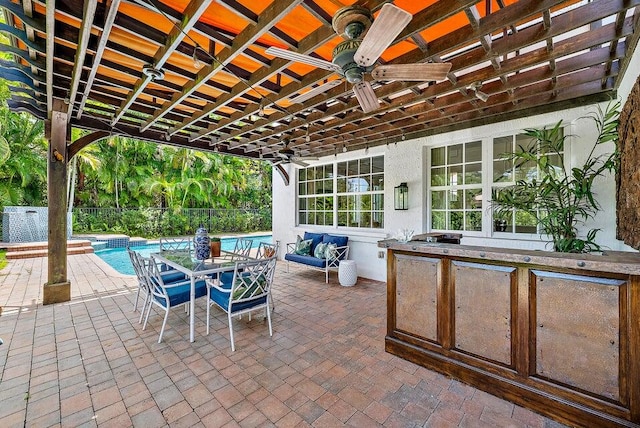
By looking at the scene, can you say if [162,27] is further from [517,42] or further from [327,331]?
[327,331]

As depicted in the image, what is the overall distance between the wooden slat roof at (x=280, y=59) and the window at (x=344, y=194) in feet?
5.52

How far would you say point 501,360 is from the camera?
2.15 meters

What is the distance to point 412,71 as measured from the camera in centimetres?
200

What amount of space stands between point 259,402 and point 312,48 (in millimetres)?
2785

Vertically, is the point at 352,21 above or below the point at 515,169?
above

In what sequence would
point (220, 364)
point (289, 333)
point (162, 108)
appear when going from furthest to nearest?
point (162, 108)
point (289, 333)
point (220, 364)

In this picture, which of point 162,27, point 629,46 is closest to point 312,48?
point 162,27

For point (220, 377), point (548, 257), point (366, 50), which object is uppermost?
point (366, 50)

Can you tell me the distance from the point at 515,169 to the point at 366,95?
10.0 ft

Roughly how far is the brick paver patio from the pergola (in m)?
1.79

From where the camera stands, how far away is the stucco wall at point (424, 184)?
10.8 ft

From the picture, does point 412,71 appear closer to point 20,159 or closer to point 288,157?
point 288,157

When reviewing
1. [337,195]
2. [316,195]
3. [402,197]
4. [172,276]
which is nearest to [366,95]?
[402,197]

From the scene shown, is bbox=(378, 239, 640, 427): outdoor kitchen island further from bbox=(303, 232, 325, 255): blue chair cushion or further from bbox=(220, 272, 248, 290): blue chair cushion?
bbox=(303, 232, 325, 255): blue chair cushion
